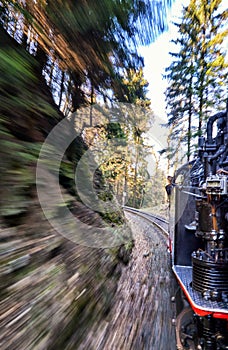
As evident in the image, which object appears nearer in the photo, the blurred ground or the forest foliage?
the forest foliage

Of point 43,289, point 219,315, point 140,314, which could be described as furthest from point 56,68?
point 140,314

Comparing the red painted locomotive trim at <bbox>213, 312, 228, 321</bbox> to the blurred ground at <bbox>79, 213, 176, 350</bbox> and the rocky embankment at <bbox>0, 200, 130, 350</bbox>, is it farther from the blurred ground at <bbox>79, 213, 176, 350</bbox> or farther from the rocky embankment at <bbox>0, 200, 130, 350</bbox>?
the rocky embankment at <bbox>0, 200, 130, 350</bbox>

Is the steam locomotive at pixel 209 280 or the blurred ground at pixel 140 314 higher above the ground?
the steam locomotive at pixel 209 280

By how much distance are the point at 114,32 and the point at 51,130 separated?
1418mm

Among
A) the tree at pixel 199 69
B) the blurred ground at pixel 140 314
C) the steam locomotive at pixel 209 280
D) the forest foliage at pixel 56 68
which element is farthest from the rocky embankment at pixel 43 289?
the tree at pixel 199 69

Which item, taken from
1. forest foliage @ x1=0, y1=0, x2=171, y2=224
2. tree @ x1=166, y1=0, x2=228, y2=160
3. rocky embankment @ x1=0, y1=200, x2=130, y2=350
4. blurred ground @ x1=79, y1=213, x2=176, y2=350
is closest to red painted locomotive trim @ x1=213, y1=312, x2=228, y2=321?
blurred ground @ x1=79, y1=213, x2=176, y2=350

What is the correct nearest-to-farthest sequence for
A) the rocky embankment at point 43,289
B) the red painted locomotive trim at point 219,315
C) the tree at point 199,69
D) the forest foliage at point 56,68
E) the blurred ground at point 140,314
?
the rocky embankment at point 43,289 → the forest foliage at point 56,68 → the red painted locomotive trim at point 219,315 → the blurred ground at point 140,314 → the tree at point 199,69

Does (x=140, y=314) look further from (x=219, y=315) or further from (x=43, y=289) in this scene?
(x=43, y=289)

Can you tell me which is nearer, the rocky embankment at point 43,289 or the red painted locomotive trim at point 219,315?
the rocky embankment at point 43,289

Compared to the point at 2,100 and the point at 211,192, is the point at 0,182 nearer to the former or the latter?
the point at 2,100

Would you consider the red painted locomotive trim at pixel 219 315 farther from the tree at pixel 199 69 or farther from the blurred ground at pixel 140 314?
the tree at pixel 199 69

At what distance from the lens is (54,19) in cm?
233

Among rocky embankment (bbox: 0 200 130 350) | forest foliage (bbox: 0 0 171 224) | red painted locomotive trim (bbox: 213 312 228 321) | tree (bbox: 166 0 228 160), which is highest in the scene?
tree (bbox: 166 0 228 160)

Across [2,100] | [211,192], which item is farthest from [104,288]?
[2,100]
